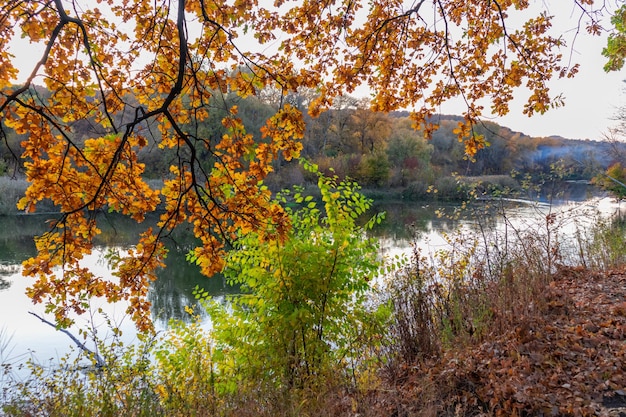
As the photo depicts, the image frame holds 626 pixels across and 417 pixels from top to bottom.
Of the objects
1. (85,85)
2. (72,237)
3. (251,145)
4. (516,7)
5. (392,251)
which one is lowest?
(392,251)

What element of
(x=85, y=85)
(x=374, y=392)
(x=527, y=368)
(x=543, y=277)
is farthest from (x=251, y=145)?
(x=543, y=277)

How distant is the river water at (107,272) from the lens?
8.05m

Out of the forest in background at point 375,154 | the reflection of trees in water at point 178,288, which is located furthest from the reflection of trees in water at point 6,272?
the forest in background at point 375,154

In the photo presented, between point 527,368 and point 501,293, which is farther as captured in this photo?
point 501,293

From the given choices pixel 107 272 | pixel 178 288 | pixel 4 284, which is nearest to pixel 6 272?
pixel 4 284

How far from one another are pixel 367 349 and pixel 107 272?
1017 cm

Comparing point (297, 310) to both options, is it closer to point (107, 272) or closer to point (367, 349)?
point (367, 349)

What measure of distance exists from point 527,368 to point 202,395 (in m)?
2.70

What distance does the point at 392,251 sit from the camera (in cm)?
1435

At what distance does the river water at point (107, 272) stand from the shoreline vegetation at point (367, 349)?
41.3 inches

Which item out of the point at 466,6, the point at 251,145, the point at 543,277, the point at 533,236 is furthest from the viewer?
the point at 533,236

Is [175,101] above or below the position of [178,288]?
above

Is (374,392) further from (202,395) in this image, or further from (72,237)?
(72,237)

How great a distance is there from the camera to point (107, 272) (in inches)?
497
